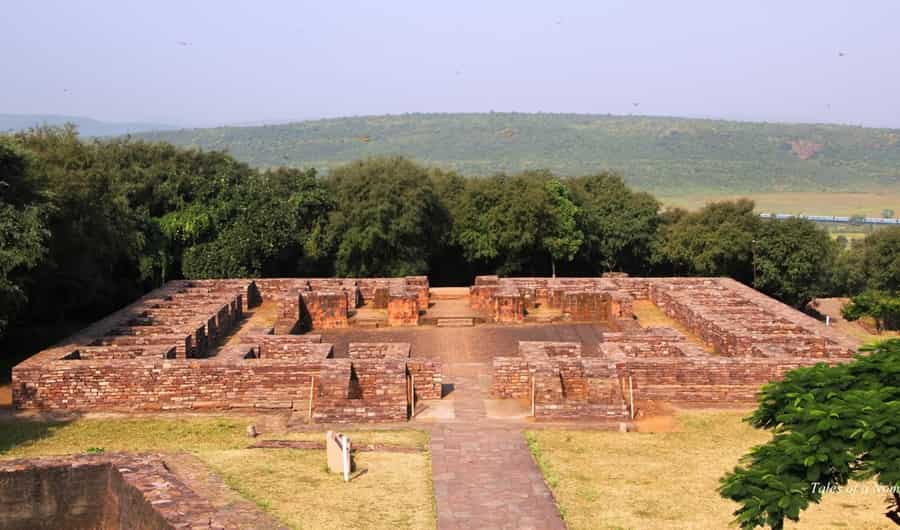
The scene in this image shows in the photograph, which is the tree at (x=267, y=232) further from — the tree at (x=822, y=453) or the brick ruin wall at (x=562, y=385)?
the tree at (x=822, y=453)

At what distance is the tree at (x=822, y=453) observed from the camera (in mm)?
7121

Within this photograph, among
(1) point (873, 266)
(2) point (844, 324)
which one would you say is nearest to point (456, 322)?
(2) point (844, 324)

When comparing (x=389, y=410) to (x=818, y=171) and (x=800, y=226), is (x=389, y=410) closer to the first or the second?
(x=800, y=226)

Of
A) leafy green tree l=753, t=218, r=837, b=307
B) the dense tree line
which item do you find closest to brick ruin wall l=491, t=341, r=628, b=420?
the dense tree line

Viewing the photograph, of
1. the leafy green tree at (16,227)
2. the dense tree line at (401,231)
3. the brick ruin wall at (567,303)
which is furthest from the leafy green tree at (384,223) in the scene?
the leafy green tree at (16,227)

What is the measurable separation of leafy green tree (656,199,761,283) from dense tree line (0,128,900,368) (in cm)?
5

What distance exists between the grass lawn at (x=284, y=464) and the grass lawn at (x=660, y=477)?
6.09ft

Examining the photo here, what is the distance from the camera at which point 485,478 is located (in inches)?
493

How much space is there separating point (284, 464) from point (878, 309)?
20.1 m

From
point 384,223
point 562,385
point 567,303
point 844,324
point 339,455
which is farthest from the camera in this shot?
point 384,223

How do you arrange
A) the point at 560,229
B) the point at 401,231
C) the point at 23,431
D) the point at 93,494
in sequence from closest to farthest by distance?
the point at 93,494, the point at 23,431, the point at 401,231, the point at 560,229

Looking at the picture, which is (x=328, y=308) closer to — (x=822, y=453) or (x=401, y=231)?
(x=401, y=231)

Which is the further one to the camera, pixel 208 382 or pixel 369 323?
pixel 369 323

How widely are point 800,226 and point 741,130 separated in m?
140
